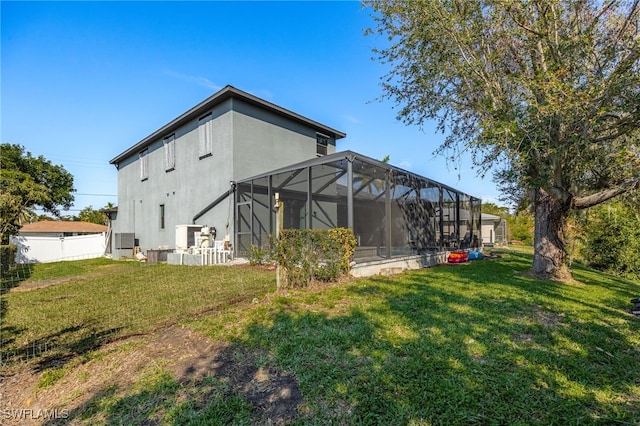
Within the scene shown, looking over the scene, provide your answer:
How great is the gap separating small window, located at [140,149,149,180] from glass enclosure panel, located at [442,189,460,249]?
14794mm

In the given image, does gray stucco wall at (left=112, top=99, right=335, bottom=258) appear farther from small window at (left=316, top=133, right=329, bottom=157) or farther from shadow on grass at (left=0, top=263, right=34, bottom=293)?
shadow on grass at (left=0, top=263, right=34, bottom=293)

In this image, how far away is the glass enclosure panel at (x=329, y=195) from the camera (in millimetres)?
8656

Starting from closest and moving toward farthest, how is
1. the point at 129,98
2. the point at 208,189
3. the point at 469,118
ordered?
1. the point at 469,118
2. the point at 129,98
3. the point at 208,189

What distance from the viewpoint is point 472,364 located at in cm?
276

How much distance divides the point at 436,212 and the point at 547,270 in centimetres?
450

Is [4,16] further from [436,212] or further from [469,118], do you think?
[436,212]

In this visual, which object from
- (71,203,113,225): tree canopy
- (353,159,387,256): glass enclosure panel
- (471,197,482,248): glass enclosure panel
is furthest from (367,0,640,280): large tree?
(71,203,113,225): tree canopy

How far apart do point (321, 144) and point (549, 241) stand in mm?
9924

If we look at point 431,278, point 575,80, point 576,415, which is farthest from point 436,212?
point 576,415

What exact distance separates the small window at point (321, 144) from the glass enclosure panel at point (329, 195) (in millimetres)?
5165

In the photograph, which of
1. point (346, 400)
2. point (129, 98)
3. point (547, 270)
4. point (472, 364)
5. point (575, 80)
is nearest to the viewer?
point (346, 400)

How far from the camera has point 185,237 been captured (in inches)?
454

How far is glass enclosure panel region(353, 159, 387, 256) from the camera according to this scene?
8.49 metres

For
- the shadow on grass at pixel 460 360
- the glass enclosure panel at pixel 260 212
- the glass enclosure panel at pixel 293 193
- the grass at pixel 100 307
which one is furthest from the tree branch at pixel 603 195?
the glass enclosure panel at pixel 260 212
